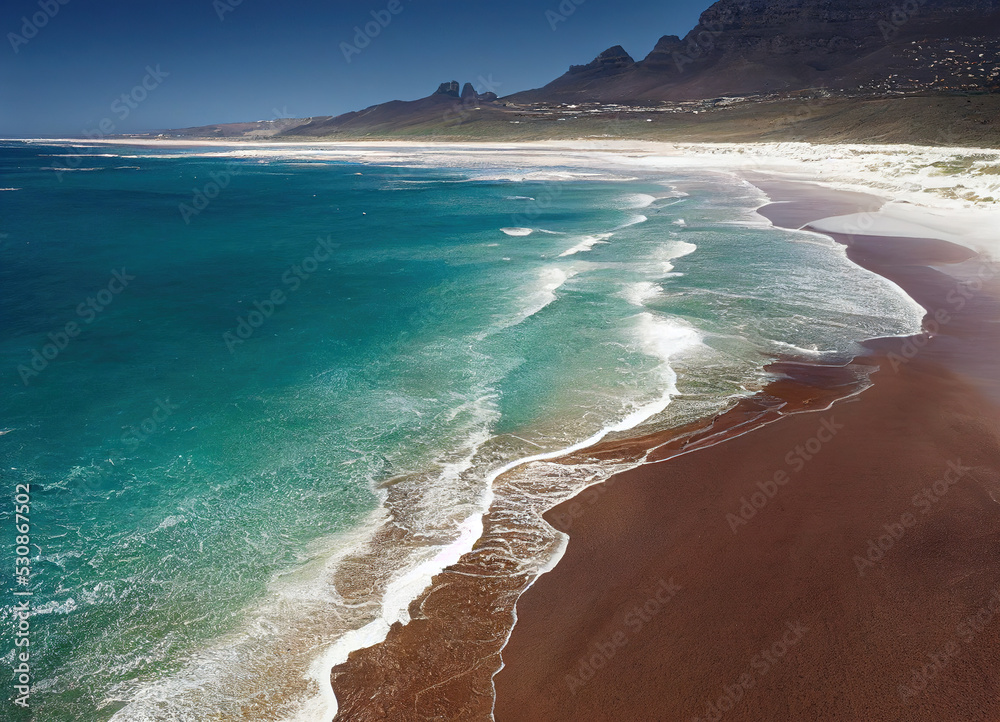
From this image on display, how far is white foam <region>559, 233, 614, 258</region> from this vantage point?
20575 millimetres

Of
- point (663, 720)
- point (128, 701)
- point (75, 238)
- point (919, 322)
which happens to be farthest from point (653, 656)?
point (75, 238)

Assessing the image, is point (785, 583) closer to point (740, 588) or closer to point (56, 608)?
point (740, 588)

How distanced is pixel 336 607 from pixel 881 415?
810 cm

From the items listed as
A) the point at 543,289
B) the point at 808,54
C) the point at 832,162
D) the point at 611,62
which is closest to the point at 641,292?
the point at 543,289

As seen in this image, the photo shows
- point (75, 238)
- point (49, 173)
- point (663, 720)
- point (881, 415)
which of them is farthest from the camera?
point (49, 173)

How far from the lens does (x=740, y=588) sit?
5.45 metres

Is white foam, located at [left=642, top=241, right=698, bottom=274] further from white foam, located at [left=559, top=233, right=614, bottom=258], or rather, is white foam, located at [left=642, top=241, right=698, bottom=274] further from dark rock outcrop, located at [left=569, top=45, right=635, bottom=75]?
dark rock outcrop, located at [left=569, top=45, right=635, bottom=75]

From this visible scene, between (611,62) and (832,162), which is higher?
(611,62)

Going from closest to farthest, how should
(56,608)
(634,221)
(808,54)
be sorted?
1. (56,608)
2. (634,221)
3. (808,54)

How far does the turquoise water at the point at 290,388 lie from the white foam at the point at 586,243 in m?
0.20

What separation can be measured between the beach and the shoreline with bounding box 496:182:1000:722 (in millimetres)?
19

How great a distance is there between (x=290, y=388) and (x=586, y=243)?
14655 millimetres

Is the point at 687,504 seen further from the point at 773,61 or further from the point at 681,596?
the point at 773,61

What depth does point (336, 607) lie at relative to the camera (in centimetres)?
550
